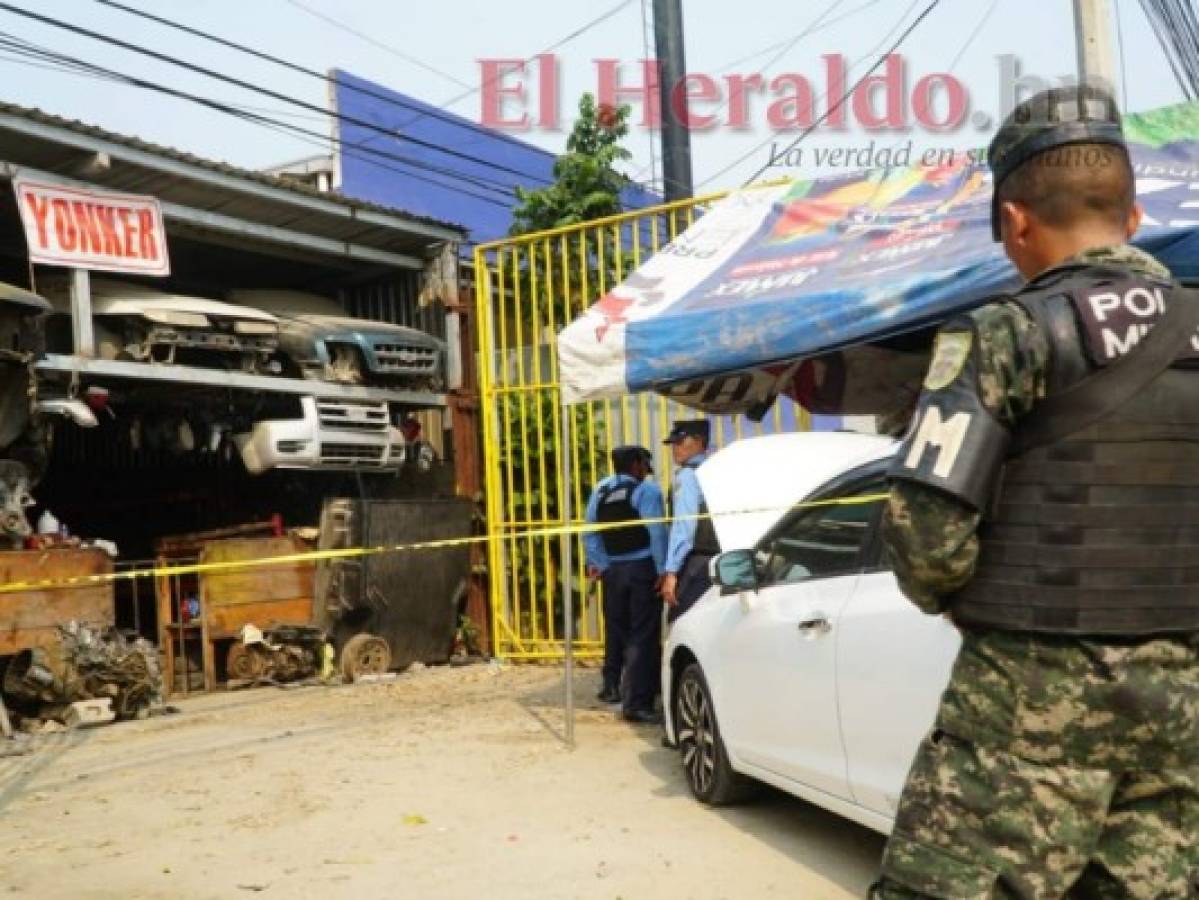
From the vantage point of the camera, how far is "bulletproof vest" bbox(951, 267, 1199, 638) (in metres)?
1.84

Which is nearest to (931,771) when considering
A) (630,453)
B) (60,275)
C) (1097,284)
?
(1097,284)

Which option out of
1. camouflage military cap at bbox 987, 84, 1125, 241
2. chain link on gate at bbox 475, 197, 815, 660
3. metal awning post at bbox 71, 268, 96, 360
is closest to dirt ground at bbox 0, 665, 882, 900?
chain link on gate at bbox 475, 197, 815, 660

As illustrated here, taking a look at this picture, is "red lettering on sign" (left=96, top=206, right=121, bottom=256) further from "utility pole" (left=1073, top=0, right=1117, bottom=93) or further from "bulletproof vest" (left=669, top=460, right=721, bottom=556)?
"utility pole" (left=1073, top=0, right=1117, bottom=93)

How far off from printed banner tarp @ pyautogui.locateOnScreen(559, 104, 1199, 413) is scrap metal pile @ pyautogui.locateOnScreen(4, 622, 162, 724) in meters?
4.39

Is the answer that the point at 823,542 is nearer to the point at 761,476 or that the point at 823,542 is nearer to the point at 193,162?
the point at 761,476

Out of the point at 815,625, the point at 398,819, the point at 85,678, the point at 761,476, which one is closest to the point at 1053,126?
the point at 815,625

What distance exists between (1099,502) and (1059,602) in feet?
0.53

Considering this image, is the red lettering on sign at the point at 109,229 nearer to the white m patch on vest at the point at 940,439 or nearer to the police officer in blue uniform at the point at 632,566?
the police officer in blue uniform at the point at 632,566

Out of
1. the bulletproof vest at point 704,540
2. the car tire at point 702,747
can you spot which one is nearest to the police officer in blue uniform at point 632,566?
the bulletproof vest at point 704,540

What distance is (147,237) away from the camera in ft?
31.8

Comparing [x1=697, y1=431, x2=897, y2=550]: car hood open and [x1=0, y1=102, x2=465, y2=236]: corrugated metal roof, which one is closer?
[x1=697, y1=431, x2=897, y2=550]: car hood open

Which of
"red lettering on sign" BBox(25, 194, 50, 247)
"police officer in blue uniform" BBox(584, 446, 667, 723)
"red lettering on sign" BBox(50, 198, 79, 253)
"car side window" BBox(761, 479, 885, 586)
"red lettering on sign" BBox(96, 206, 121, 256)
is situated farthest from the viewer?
"red lettering on sign" BBox(96, 206, 121, 256)

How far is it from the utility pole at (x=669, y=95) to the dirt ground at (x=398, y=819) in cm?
530

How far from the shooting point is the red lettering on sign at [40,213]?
8.88 meters
